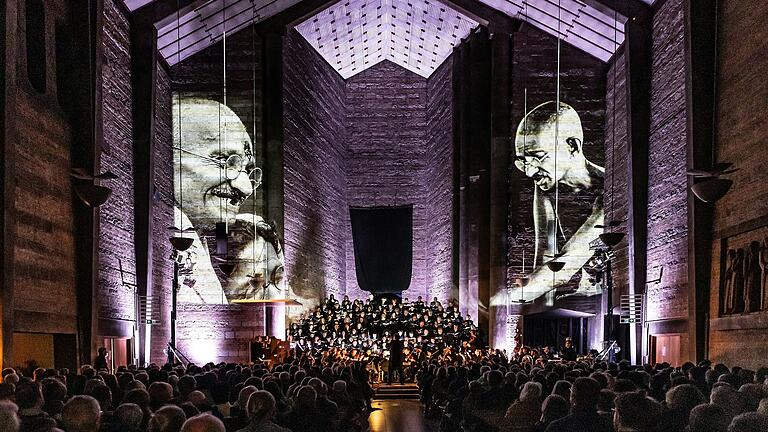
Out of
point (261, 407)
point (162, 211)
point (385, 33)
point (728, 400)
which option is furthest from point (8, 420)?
point (385, 33)

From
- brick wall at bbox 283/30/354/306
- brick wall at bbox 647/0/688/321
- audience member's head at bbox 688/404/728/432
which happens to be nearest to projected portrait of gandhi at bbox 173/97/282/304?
brick wall at bbox 283/30/354/306

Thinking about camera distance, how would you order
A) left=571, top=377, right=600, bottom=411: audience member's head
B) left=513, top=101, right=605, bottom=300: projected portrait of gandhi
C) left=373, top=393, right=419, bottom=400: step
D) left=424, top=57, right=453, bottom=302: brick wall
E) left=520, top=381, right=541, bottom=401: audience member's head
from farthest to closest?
left=424, top=57, right=453, bottom=302: brick wall → left=513, top=101, right=605, bottom=300: projected portrait of gandhi → left=373, top=393, right=419, bottom=400: step → left=520, top=381, right=541, bottom=401: audience member's head → left=571, top=377, right=600, bottom=411: audience member's head

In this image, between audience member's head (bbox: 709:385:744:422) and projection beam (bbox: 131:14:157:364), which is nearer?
audience member's head (bbox: 709:385:744:422)

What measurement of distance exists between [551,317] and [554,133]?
6.15m

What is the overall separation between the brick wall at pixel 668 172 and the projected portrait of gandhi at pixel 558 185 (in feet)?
17.6

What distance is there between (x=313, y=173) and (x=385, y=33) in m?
6.45

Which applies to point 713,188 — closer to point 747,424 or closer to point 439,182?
point 747,424

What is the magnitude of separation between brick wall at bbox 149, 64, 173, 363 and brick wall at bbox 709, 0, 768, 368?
15.9m

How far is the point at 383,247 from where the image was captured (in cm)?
4134

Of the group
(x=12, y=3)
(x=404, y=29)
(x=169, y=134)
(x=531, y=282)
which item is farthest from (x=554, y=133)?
(x=12, y=3)

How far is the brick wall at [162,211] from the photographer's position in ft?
95.5

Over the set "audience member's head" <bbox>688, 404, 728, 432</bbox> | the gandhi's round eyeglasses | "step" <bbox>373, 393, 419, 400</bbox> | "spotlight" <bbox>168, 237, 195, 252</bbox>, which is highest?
the gandhi's round eyeglasses

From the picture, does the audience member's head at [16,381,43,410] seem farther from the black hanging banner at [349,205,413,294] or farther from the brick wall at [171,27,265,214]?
the black hanging banner at [349,205,413,294]

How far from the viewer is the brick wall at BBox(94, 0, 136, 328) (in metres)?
23.7
